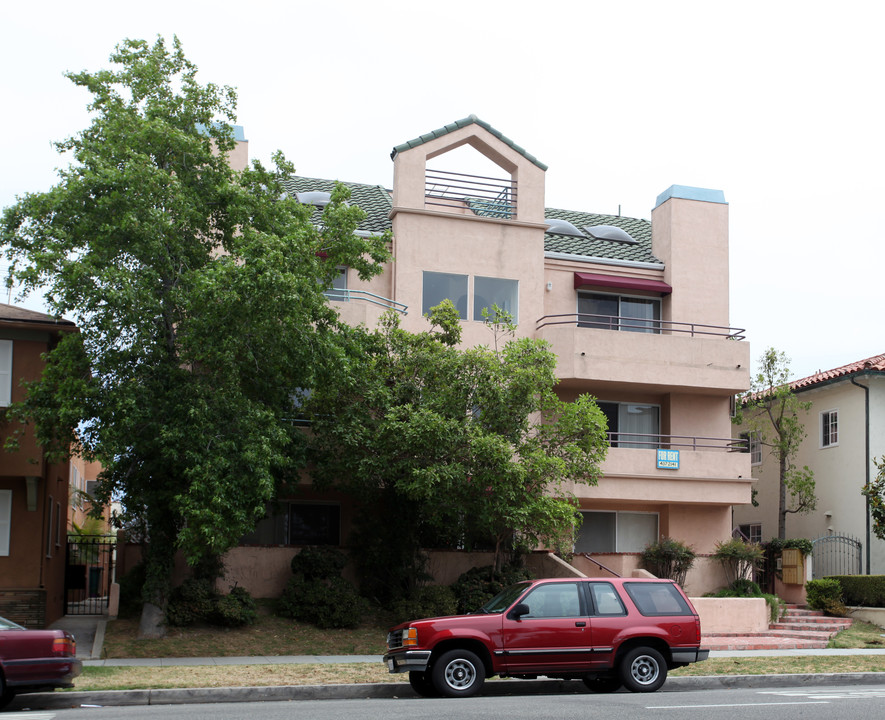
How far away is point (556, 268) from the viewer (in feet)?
94.1

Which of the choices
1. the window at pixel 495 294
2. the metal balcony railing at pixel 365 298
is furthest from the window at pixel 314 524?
the window at pixel 495 294

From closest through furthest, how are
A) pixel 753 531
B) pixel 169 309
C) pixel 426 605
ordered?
pixel 169 309 → pixel 426 605 → pixel 753 531

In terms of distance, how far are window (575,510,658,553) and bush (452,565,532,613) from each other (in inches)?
159

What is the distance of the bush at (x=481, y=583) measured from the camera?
22.9 metres

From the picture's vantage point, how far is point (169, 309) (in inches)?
775

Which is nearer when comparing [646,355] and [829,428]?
[646,355]

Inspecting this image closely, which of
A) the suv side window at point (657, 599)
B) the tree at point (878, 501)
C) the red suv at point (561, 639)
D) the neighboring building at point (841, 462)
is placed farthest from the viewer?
the neighboring building at point (841, 462)

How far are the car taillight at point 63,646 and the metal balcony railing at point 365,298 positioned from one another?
40.2 ft

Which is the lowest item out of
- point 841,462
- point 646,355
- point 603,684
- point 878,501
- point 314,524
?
point 603,684

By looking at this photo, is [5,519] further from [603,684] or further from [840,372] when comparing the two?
[840,372]

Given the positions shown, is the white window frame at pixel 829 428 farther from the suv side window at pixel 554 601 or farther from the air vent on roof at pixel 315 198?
the suv side window at pixel 554 601

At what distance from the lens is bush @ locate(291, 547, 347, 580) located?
23.2m

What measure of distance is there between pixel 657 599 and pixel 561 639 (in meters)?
1.57

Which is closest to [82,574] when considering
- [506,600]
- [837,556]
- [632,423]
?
[632,423]
